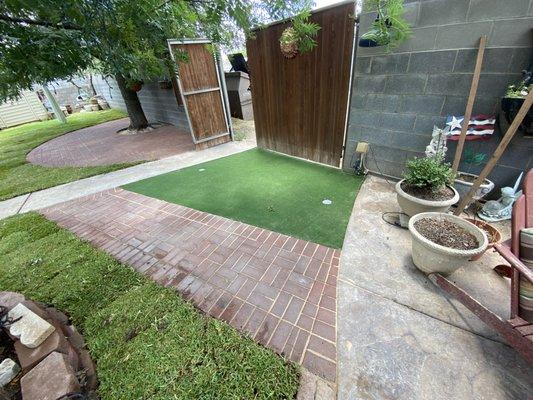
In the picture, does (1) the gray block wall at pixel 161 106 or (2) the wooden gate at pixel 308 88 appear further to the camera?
(1) the gray block wall at pixel 161 106

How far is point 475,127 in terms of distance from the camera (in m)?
2.63

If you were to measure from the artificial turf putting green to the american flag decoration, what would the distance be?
1.33m

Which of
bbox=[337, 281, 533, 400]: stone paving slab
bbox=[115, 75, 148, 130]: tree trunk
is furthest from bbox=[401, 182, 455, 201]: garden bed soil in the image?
bbox=[115, 75, 148, 130]: tree trunk

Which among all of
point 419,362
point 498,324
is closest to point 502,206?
point 498,324

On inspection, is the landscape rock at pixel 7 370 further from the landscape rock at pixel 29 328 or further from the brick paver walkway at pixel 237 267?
the brick paver walkway at pixel 237 267

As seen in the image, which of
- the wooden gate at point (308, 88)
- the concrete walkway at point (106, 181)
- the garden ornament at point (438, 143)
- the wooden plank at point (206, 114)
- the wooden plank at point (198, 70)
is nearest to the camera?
the garden ornament at point (438, 143)

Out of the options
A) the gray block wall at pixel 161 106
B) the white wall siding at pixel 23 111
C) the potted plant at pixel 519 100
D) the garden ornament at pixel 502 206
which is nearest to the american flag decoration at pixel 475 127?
the potted plant at pixel 519 100

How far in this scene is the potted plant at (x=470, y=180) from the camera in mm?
2631

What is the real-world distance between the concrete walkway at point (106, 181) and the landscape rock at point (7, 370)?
3.11 meters

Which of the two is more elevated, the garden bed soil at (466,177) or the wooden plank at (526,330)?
the garden bed soil at (466,177)

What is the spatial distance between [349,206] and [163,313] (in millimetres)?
2456

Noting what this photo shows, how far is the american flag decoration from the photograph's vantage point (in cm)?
258

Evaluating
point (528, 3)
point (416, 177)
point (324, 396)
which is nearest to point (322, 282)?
point (324, 396)

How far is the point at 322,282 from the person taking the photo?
6.88ft
